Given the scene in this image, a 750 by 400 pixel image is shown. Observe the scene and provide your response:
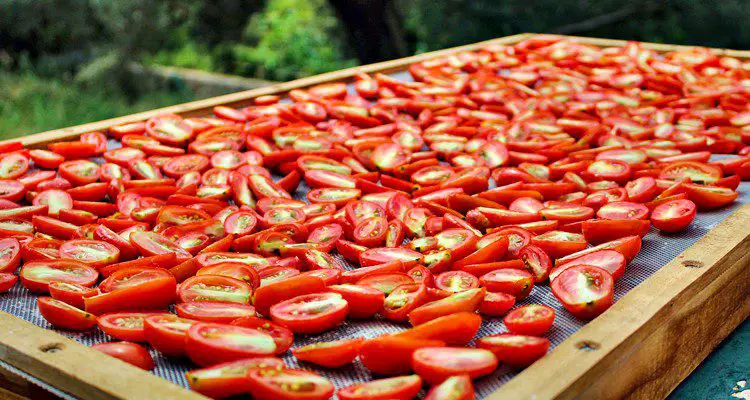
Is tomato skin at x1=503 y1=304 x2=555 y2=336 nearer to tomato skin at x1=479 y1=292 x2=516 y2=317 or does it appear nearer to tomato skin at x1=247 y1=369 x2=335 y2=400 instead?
tomato skin at x1=479 y1=292 x2=516 y2=317

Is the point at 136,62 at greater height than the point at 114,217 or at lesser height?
lesser

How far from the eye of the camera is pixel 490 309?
1231 mm

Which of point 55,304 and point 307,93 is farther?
point 307,93

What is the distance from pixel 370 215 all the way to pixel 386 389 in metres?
0.70

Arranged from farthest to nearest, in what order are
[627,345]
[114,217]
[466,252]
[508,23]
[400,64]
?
1. [508,23]
2. [400,64]
3. [114,217]
4. [466,252]
5. [627,345]

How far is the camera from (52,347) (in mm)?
1045

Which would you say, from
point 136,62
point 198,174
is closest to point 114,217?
point 198,174

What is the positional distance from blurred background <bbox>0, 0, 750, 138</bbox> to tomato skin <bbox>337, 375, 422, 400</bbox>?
3.95 m


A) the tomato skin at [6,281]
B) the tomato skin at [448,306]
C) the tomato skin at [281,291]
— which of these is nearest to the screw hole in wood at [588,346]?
the tomato skin at [448,306]


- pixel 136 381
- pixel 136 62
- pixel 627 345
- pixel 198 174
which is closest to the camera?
pixel 136 381

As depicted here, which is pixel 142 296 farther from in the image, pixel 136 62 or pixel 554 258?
pixel 136 62

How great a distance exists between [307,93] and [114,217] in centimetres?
116

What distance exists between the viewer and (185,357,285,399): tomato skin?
3.22ft

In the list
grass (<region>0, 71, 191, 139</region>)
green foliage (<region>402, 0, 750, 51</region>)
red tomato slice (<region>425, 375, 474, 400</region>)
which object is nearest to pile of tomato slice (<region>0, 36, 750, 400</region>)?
red tomato slice (<region>425, 375, 474, 400</region>)
